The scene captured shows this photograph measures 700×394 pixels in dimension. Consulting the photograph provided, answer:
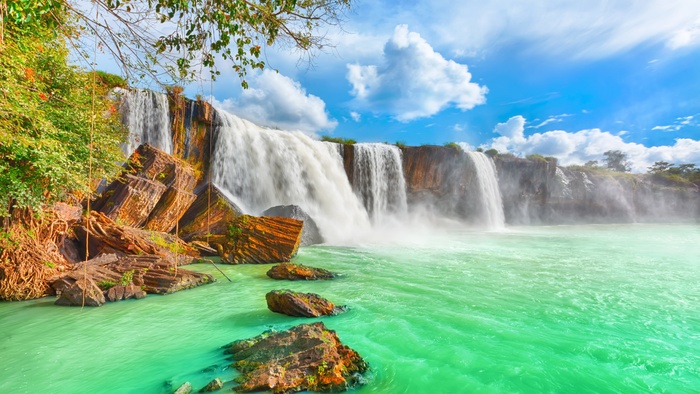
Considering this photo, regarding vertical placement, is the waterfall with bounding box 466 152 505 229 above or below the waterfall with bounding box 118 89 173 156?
below

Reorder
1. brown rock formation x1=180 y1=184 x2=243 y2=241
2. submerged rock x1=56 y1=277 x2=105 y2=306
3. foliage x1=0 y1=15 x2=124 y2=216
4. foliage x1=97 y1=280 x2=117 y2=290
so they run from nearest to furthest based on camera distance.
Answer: foliage x1=0 y1=15 x2=124 y2=216
submerged rock x1=56 y1=277 x2=105 y2=306
foliage x1=97 y1=280 x2=117 y2=290
brown rock formation x1=180 y1=184 x2=243 y2=241

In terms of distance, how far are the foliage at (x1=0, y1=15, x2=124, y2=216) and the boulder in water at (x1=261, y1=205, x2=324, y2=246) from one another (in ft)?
20.3

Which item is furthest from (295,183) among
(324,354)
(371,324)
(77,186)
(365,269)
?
(324,354)

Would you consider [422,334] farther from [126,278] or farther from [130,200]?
[130,200]

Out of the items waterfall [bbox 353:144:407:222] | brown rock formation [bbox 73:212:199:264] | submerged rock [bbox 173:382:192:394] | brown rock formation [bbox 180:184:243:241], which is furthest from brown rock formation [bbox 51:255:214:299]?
waterfall [bbox 353:144:407:222]

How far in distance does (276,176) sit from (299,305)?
13.7m

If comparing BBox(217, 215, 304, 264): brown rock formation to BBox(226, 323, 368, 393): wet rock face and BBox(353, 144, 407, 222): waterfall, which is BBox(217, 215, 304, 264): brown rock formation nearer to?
BBox(226, 323, 368, 393): wet rock face

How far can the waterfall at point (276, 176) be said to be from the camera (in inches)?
677

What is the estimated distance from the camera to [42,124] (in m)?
4.79

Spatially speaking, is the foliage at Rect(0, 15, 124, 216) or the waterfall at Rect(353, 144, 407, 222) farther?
the waterfall at Rect(353, 144, 407, 222)

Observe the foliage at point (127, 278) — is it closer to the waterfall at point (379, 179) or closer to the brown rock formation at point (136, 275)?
the brown rock formation at point (136, 275)

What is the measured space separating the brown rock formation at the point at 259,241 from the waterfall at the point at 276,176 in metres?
6.05

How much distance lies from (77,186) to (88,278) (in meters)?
1.57

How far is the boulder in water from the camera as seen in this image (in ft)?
41.4
